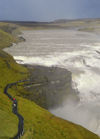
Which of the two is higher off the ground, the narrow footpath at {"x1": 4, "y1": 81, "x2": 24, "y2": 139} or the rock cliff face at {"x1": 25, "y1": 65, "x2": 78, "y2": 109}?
the narrow footpath at {"x1": 4, "y1": 81, "x2": 24, "y2": 139}

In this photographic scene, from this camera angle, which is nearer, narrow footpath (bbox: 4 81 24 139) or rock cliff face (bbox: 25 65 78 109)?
narrow footpath (bbox: 4 81 24 139)

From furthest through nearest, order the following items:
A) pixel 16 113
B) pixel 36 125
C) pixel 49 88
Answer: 1. pixel 49 88
2. pixel 16 113
3. pixel 36 125

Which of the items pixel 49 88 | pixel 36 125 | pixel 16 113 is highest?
pixel 16 113

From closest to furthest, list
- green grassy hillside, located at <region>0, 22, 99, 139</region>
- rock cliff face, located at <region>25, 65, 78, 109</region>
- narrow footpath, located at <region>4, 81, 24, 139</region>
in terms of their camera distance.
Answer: narrow footpath, located at <region>4, 81, 24, 139</region> < green grassy hillside, located at <region>0, 22, 99, 139</region> < rock cliff face, located at <region>25, 65, 78, 109</region>

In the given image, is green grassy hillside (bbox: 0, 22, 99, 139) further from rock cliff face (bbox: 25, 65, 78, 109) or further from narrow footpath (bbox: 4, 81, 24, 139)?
rock cliff face (bbox: 25, 65, 78, 109)

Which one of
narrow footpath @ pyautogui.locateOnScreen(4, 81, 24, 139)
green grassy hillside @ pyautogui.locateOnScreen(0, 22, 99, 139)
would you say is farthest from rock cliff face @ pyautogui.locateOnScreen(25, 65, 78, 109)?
green grassy hillside @ pyautogui.locateOnScreen(0, 22, 99, 139)

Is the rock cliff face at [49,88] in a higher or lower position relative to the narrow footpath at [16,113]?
lower

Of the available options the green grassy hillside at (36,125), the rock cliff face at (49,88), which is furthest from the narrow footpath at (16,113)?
the rock cliff face at (49,88)

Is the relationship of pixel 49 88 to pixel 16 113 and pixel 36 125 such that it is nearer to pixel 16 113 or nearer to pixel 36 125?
pixel 16 113

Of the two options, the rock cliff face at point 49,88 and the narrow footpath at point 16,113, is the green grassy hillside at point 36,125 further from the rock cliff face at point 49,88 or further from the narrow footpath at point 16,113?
the rock cliff face at point 49,88

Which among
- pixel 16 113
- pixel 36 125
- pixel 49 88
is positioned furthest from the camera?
pixel 49 88

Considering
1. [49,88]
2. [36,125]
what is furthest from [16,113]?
[49,88]

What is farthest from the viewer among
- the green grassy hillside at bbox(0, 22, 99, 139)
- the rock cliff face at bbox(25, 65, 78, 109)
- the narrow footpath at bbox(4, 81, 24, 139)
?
the rock cliff face at bbox(25, 65, 78, 109)

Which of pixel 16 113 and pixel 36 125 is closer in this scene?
pixel 36 125
